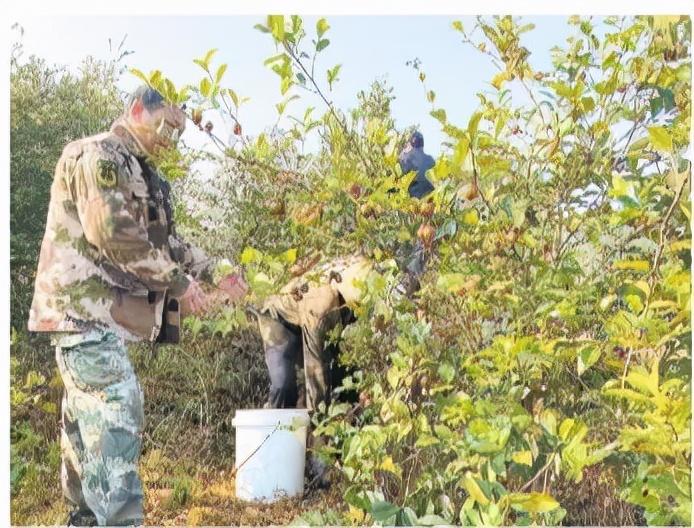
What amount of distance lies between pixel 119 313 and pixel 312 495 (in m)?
1.01

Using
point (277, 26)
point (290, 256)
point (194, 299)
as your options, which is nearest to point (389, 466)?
point (290, 256)

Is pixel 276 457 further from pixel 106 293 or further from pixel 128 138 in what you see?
pixel 128 138

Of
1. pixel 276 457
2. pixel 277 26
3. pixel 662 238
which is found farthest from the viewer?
pixel 276 457

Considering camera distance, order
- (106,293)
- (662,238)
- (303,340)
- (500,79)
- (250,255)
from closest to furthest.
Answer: (662,238) < (250,255) < (500,79) < (106,293) < (303,340)

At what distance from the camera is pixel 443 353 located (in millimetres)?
3582

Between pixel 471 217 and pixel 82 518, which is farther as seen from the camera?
pixel 82 518

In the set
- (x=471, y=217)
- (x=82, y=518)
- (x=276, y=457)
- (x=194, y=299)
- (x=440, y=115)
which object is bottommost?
(x=82, y=518)

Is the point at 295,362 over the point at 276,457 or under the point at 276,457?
over

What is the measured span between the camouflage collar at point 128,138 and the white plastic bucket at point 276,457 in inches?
41.9

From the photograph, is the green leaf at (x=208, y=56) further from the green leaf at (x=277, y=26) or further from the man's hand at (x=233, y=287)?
the man's hand at (x=233, y=287)

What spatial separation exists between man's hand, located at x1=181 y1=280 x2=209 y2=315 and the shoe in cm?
83

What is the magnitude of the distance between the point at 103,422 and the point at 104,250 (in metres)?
0.60

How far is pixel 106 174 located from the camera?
372 cm
